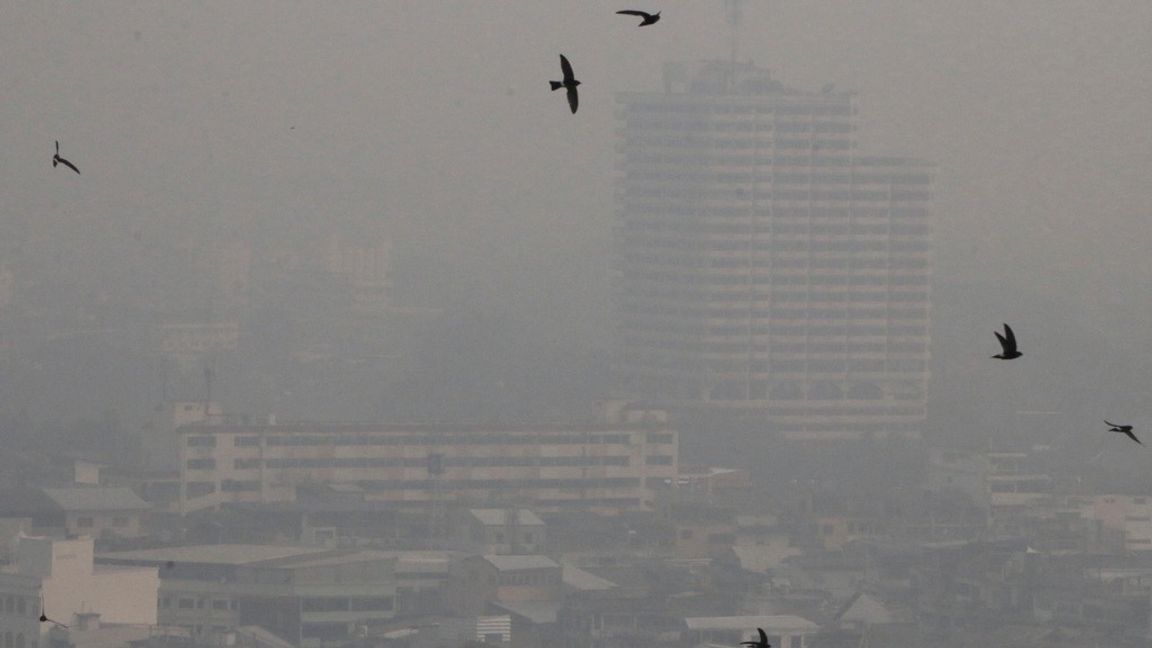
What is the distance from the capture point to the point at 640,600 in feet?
57.7

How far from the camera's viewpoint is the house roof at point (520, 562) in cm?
1850

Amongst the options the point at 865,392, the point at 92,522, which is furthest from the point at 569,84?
the point at 865,392

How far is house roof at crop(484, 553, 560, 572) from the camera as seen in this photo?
60.7 feet

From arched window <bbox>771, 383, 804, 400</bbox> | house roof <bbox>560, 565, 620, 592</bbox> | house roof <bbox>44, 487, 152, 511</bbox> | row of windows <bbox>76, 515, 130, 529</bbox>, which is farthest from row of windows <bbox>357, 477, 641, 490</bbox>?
arched window <bbox>771, 383, 804, 400</bbox>

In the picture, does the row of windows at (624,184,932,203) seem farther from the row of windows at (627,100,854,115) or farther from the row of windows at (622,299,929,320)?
the row of windows at (622,299,929,320)

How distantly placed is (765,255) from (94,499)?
1782 centimetres

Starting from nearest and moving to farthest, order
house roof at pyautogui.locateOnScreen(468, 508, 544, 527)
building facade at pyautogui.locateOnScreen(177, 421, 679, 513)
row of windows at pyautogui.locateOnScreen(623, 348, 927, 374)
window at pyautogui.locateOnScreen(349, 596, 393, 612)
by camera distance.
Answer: window at pyautogui.locateOnScreen(349, 596, 393, 612), house roof at pyautogui.locateOnScreen(468, 508, 544, 527), building facade at pyautogui.locateOnScreen(177, 421, 679, 513), row of windows at pyautogui.locateOnScreen(623, 348, 927, 374)

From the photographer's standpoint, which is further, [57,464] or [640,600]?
[57,464]

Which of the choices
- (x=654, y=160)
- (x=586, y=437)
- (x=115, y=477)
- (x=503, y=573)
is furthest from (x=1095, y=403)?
(x=503, y=573)

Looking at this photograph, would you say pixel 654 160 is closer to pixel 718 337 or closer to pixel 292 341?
pixel 718 337

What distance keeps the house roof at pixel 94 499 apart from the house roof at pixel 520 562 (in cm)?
355

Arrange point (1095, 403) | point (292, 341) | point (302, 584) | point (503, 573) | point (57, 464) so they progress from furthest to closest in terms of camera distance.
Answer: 1. point (292, 341)
2. point (1095, 403)
3. point (57, 464)
4. point (503, 573)
5. point (302, 584)

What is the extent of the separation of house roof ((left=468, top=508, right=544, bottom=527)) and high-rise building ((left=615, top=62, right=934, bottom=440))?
12.8m

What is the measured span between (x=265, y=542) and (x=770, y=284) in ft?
60.4
